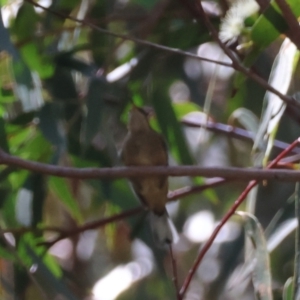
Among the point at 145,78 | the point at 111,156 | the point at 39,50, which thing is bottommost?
the point at 111,156

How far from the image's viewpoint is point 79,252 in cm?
261

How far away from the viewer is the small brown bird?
1553 mm

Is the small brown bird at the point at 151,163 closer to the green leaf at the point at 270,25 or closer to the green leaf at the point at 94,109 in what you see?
the green leaf at the point at 94,109

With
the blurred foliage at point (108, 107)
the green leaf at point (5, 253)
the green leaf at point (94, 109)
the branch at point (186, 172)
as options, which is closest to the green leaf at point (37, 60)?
the blurred foliage at point (108, 107)

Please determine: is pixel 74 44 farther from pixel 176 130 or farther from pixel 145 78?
pixel 176 130

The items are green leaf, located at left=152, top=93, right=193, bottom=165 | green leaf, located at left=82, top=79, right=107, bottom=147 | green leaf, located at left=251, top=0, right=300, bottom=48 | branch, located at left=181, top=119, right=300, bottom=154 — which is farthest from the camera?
branch, located at left=181, top=119, right=300, bottom=154

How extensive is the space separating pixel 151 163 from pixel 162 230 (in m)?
0.16

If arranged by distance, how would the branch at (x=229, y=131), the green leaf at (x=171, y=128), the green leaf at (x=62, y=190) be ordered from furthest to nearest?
the branch at (x=229, y=131) → the green leaf at (x=62, y=190) → the green leaf at (x=171, y=128)

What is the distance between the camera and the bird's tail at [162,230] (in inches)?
60.4

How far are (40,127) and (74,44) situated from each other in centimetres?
38

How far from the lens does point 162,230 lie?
156 cm

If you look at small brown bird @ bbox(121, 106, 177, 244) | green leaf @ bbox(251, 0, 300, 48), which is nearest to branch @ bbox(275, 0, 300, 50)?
green leaf @ bbox(251, 0, 300, 48)

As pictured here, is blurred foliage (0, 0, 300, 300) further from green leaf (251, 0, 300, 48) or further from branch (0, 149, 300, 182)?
branch (0, 149, 300, 182)

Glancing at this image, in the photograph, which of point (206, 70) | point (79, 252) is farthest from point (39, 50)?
point (79, 252)
